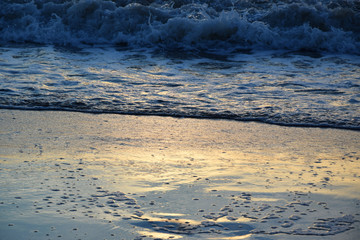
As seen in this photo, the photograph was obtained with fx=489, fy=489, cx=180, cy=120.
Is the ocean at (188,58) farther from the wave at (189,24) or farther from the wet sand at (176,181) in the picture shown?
the wet sand at (176,181)

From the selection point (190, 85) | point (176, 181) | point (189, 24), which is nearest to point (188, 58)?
point (189, 24)

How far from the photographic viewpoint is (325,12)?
438 inches

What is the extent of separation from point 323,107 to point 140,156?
8.19 feet

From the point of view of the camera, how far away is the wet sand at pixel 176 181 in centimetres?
230

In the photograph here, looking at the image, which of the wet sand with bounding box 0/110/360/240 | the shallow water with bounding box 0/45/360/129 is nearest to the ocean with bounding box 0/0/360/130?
the shallow water with bounding box 0/45/360/129

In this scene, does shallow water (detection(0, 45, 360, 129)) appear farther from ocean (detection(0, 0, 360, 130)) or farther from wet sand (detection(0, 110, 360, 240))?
wet sand (detection(0, 110, 360, 240))

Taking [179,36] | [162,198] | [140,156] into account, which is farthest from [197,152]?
[179,36]

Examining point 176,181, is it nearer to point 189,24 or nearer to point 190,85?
point 190,85

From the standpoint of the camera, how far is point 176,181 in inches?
114

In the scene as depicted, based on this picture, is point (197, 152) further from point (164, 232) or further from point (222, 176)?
point (164, 232)

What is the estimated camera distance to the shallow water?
16.5 feet

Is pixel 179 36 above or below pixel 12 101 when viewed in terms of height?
above

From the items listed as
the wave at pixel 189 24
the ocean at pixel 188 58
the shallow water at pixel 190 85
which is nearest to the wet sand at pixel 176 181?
the shallow water at pixel 190 85

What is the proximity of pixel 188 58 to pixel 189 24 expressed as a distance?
2257 mm
